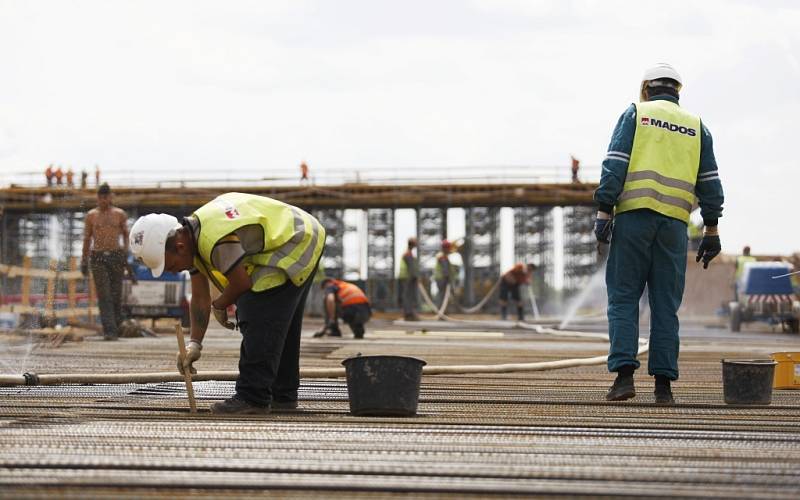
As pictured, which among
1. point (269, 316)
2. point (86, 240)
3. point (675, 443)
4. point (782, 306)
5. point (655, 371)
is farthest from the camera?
point (782, 306)

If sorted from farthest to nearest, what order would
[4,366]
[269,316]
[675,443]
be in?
[4,366] → [269,316] → [675,443]

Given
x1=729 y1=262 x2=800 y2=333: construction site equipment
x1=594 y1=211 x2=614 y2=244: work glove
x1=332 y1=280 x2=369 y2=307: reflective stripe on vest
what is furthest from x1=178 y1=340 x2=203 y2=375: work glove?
x1=729 y1=262 x2=800 y2=333: construction site equipment

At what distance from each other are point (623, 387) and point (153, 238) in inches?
94.6

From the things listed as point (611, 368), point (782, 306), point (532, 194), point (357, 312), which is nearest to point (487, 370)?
point (611, 368)

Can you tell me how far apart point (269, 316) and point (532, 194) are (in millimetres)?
33473

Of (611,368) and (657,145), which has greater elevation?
(657,145)

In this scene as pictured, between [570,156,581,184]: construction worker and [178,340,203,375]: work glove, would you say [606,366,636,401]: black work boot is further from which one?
[570,156,581,184]: construction worker

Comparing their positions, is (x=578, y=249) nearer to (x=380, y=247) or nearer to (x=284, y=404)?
(x=380, y=247)

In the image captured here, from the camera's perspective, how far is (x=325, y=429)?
14.8 ft

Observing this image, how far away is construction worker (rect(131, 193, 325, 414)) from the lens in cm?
532

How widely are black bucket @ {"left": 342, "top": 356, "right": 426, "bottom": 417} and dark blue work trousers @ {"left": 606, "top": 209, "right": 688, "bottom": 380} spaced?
133 centimetres

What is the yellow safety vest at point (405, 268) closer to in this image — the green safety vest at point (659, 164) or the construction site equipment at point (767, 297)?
the construction site equipment at point (767, 297)

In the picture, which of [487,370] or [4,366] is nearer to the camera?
[487,370]

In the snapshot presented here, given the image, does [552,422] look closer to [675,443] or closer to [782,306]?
[675,443]
